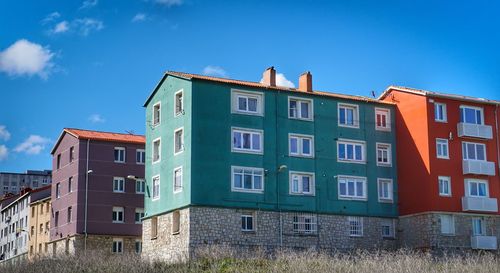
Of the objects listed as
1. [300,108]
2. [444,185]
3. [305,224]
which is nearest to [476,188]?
[444,185]

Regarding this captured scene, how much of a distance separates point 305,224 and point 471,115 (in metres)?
15.3

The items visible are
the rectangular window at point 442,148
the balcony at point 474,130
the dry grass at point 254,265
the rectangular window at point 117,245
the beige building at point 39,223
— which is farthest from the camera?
the beige building at point 39,223

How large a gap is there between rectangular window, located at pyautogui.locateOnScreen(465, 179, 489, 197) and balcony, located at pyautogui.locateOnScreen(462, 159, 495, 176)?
0.73 metres

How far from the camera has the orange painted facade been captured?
55.1m

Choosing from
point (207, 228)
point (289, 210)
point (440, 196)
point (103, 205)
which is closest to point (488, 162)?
point (440, 196)

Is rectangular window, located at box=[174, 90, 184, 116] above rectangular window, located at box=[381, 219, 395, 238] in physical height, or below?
above

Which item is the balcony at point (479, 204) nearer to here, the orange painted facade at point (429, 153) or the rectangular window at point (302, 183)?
the orange painted facade at point (429, 153)

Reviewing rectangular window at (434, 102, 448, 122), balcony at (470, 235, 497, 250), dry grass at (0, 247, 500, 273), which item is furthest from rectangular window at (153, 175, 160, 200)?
balcony at (470, 235, 497, 250)

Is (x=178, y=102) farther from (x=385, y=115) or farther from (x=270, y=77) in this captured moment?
(x=385, y=115)

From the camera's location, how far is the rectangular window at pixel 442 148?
183 ft

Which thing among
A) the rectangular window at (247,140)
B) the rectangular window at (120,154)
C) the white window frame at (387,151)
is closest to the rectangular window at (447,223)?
the white window frame at (387,151)

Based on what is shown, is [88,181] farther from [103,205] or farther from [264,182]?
[264,182]

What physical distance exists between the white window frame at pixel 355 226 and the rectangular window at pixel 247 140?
831 centimetres

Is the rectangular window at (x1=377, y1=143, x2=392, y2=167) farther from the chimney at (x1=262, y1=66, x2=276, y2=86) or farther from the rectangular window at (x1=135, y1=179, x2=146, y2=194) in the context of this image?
the rectangular window at (x1=135, y1=179, x2=146, y2=194)
